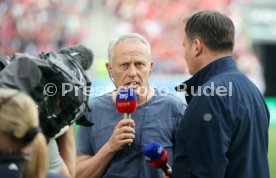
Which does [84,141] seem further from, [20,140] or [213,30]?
[20,140]

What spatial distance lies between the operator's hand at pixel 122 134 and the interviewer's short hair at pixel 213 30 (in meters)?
0.58

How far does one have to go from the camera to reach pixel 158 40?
57.3ft

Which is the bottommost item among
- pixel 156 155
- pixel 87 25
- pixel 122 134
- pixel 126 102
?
pixel 156 155

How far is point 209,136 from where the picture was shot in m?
3.36

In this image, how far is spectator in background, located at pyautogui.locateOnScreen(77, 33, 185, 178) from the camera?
391 cm

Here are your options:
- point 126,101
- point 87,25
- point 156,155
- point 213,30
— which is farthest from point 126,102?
point 87,25

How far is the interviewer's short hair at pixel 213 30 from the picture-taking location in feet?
11.7

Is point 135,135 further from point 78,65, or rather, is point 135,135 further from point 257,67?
point 257,67

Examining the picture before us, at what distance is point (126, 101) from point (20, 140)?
129 centimetres

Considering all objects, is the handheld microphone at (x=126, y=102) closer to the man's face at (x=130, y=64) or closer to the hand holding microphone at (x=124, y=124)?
the hand holding microphone at (x=124, y=124)

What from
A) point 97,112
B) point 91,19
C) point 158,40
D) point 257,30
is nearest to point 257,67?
point 257,30

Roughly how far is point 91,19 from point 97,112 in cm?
1338
